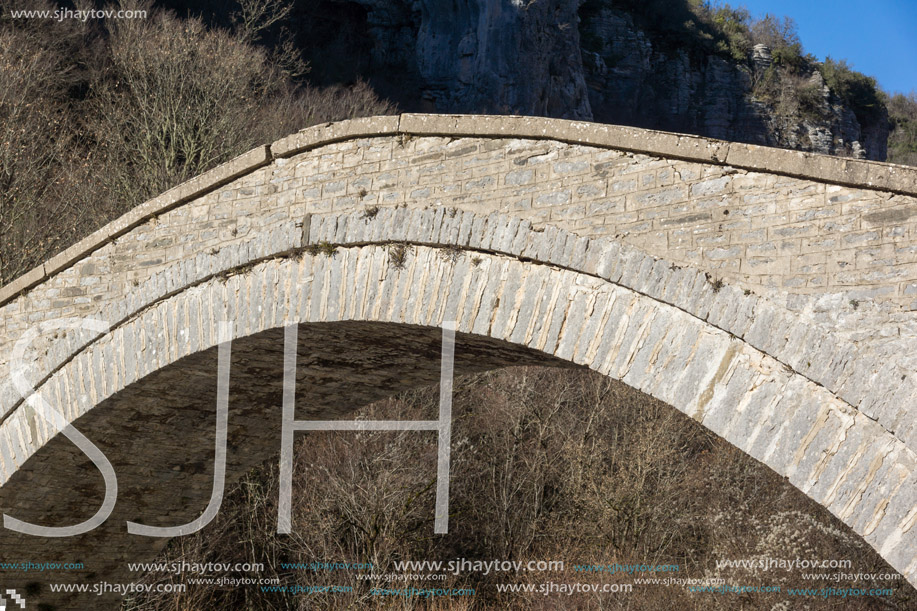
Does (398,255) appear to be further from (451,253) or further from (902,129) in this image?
(902,129)

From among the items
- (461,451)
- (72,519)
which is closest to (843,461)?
(72,519)

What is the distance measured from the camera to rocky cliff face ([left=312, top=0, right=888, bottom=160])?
2417 cm

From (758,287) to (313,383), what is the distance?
12.7 feet

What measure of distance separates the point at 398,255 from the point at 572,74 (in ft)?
76.2

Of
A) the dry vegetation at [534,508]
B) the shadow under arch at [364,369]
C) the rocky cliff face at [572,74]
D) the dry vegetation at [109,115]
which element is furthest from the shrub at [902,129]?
the shadow under arch at [364,369]

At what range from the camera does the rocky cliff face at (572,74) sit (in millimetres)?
24169

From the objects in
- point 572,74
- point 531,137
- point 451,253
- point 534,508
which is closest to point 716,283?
point 531,137

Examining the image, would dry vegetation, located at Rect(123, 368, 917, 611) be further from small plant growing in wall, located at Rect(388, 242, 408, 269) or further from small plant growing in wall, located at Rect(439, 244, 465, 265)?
small plant growing in wall, located at Rect(439, 244, 465, 265)

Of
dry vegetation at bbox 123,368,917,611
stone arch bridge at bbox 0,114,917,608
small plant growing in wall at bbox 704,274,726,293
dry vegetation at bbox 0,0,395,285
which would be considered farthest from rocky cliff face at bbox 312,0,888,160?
small plant growing in wall at bbox 704,274,726,293

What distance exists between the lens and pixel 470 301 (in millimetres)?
4566

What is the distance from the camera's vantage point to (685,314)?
3.72 metres

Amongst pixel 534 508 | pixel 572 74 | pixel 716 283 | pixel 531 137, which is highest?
pixel 572 74

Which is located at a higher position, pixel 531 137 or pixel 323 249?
pixel 531 137

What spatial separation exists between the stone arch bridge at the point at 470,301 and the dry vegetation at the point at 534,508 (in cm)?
363
